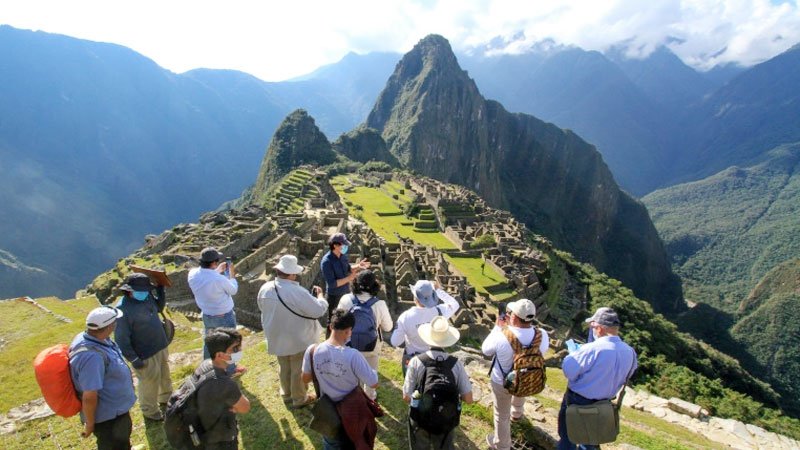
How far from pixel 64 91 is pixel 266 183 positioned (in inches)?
5235

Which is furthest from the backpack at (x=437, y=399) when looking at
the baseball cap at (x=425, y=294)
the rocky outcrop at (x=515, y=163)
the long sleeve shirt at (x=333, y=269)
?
the rocky outcrop at (x=515, y=163)

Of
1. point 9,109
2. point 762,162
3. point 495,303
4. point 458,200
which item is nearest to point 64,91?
point 9,109

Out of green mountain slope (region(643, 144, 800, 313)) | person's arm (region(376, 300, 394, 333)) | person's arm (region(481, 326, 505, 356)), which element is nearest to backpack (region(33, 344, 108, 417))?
person's arm (region(376, 300, 394, 333))

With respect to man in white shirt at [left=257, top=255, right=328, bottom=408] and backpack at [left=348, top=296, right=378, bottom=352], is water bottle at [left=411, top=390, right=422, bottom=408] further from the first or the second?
man in white shirt at [left=257, top=255, right=328, bottom=408]

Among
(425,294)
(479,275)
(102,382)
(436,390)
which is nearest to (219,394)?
(102,382)

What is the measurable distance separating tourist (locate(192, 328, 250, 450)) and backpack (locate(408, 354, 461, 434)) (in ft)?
5.48

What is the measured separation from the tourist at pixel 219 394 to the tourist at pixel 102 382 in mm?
1206

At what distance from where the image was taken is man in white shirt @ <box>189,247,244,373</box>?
6.37m

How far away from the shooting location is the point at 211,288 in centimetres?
639

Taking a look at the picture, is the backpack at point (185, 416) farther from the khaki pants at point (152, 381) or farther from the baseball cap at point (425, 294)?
the baseball cap at point (425, 294)

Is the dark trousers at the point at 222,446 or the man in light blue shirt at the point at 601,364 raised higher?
the man in light blue shirt at the point at 601,364

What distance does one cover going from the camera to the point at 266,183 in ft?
304

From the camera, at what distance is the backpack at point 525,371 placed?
495 centimetres

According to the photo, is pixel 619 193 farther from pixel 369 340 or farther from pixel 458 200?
pixel 369 340
